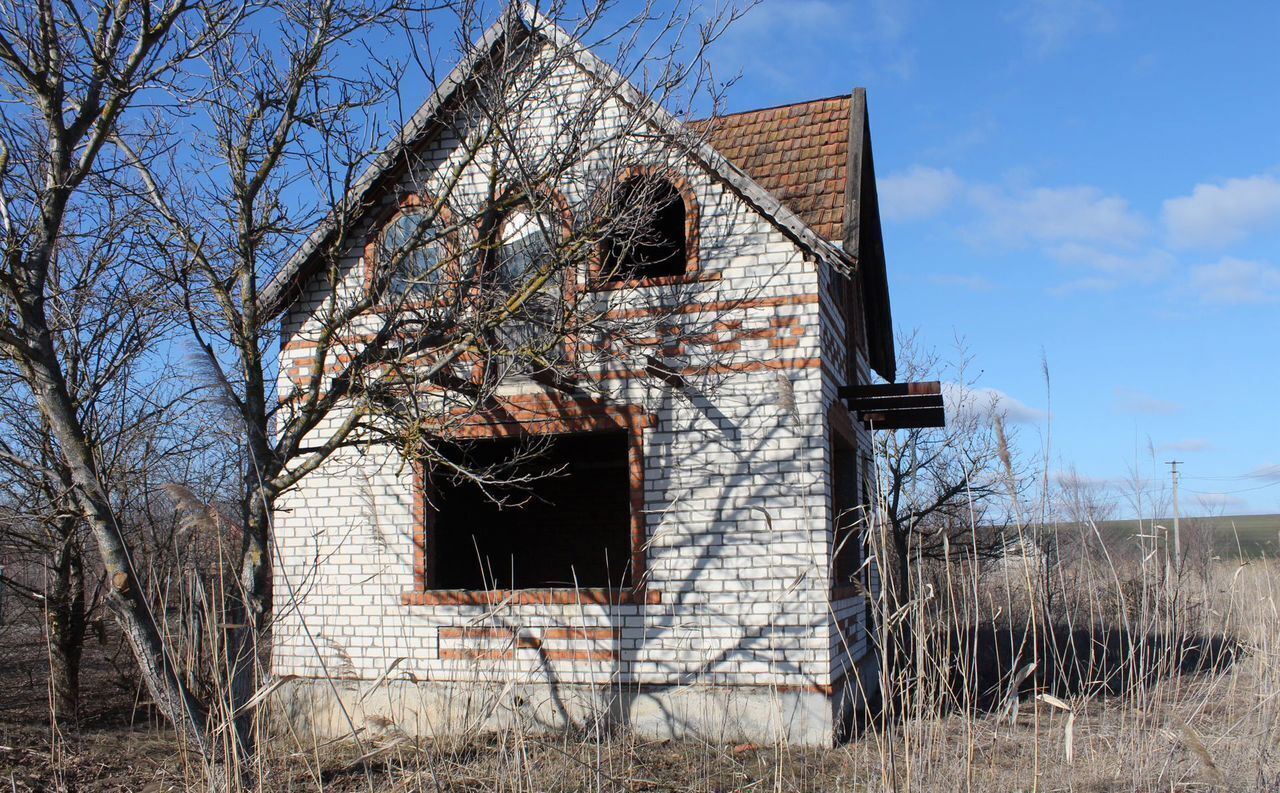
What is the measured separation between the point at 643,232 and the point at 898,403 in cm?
399

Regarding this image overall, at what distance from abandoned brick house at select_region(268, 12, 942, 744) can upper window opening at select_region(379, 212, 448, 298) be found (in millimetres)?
193

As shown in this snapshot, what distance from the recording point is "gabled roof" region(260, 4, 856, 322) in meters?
8.44

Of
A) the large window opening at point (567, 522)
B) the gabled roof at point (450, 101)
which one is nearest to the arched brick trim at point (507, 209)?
the gabled roof at point (450, 101)

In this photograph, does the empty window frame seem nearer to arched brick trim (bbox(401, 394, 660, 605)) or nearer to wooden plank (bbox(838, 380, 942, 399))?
arched brick trim (bbox(401, 394, 660, 605))

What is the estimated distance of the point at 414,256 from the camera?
8.75 m

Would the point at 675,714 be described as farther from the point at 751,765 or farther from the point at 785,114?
the point at 785,114

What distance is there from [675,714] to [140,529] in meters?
5.63

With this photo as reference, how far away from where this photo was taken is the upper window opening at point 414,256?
24.9 ft

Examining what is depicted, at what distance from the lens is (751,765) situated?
739 cm

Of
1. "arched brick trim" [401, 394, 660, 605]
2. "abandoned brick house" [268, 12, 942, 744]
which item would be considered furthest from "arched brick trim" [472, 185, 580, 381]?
"arched brick trim" [401, 394, 660, 605]

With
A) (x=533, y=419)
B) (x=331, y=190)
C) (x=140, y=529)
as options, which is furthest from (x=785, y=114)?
(x=140, y=529)

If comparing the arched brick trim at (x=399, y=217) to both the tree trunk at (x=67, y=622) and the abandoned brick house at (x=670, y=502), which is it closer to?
the abandoned brick house at (x=670, y=502)

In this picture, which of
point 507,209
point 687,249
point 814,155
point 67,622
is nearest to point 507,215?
point 507,209

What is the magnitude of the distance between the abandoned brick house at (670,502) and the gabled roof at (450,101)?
0.03 meters
